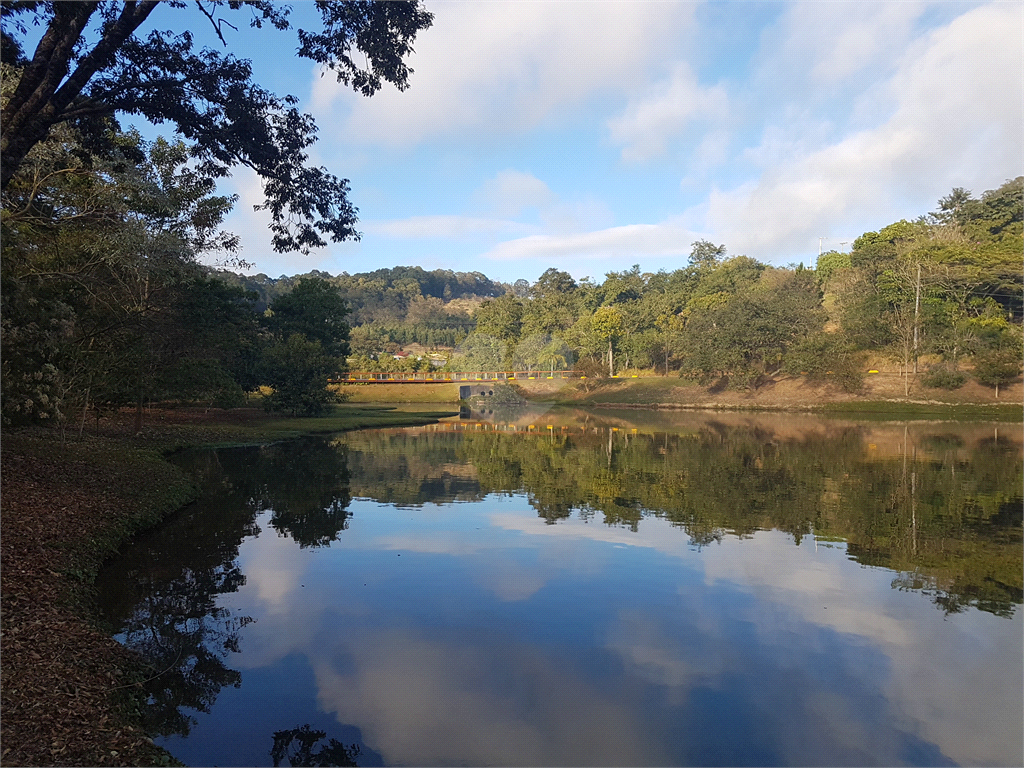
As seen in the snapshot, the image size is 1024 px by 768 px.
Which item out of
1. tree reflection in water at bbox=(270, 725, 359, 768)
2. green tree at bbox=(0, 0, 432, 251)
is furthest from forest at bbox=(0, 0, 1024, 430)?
tree reflection in water at bbox=(270, 725, 359, 768)

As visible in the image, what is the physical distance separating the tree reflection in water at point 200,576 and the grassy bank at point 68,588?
1.39 ft

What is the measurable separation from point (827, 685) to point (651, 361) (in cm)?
8361

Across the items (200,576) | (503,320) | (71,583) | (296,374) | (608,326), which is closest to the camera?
(71,583)

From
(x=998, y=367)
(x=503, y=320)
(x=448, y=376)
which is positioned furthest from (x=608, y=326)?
(x=998, y=367)

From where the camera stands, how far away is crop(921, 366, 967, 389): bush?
186 feet

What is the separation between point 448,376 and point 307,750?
3239 inches

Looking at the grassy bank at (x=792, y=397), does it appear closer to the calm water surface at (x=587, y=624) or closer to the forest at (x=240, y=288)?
the forest at (x=240, y=288)

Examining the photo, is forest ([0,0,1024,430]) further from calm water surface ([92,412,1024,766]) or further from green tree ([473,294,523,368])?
calm water surface ([92,412,1024,766])

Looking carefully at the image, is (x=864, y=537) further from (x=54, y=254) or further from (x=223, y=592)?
(x=54, y=254)

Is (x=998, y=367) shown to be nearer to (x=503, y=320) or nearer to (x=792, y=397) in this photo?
(x=792, y=397)

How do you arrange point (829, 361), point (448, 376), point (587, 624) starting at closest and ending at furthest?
1. point (587, 624)
2. point (829, 361)
3. point (448, 376)

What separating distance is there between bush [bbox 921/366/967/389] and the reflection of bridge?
3839cm

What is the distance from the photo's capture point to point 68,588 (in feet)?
37.1

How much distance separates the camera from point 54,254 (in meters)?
18.2
